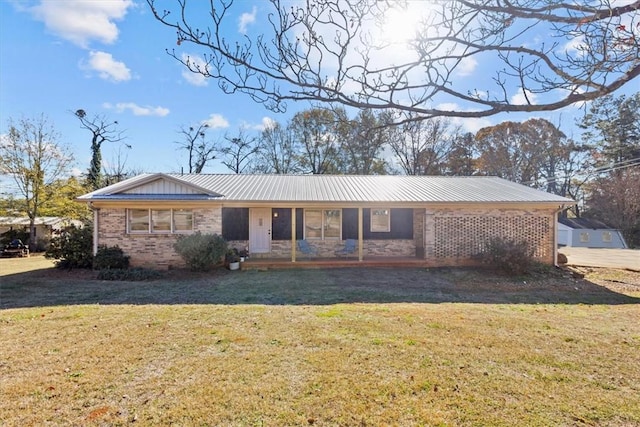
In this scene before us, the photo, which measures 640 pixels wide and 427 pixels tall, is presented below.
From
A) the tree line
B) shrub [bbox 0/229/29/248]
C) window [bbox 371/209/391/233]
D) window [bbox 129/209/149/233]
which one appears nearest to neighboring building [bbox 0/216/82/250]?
shrub [bbox 0/229/29/248]

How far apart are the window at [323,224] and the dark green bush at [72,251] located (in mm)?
8001

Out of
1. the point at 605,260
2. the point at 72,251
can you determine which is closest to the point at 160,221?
the point at 72,251

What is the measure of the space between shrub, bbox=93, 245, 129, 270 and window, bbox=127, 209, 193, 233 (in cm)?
94

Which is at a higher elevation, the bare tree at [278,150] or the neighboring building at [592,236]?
the bare tree at [278,150]

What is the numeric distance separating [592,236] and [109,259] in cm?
3687

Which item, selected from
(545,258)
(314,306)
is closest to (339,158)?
(545,258)

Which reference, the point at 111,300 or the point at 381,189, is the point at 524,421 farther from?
the point at 381,189

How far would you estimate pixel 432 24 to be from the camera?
2760 millimetres

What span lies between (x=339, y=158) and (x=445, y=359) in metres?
27.2

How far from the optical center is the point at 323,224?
14727 mm

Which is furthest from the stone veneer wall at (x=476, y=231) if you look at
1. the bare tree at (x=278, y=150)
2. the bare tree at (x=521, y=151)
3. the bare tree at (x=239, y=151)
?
the bare tree at (x=239, y=151)

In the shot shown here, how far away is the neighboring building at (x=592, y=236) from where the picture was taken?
30.5 meters

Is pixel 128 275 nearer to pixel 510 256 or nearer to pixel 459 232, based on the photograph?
pixel 459 232

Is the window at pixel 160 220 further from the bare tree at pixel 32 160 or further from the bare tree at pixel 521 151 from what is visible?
the bare tree at pixel 521 151
